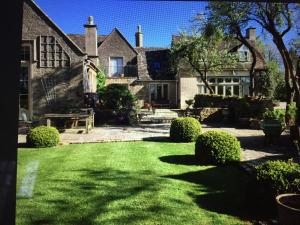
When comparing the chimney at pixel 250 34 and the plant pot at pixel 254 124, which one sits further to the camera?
the chimney at pixel 250 34

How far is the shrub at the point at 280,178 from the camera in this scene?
5555 millimetres

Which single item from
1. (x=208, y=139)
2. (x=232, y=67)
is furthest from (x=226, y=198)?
(x=232, y=67)

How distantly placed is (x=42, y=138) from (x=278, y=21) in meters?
11.6

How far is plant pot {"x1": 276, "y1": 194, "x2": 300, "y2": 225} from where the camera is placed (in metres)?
4.39

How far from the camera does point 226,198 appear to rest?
6.62 meters

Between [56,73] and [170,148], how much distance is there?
959 cm

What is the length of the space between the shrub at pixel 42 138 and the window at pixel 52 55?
730 cm

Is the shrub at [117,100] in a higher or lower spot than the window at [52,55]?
lower

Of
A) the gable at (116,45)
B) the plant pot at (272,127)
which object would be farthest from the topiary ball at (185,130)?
the gable at (116,45)

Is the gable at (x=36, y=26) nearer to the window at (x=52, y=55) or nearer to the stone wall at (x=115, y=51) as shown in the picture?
the window at (x=52, y=55)

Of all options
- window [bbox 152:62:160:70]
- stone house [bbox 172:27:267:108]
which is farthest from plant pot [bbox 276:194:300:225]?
window [bbox 152:62:160:70]

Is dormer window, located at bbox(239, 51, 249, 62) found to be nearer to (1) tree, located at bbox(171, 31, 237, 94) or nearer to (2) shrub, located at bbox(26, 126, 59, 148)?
(1) tree, located at bbox(171, 31, 237, 94)

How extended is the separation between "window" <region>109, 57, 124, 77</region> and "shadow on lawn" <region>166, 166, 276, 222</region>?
27829mm

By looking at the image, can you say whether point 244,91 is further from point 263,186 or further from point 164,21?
point 164,21
